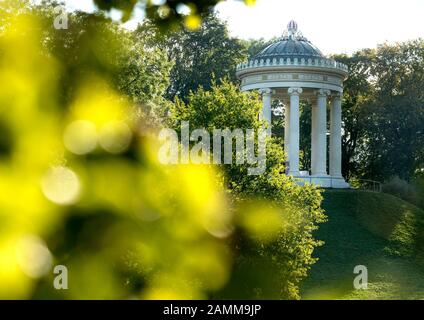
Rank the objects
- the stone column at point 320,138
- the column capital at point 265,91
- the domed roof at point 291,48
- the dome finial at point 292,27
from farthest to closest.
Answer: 1. the dome finial at point 292,27
2. the stone column at point 320,138
3. the domed roof at point 291,48
4. the column capital at point 265,91

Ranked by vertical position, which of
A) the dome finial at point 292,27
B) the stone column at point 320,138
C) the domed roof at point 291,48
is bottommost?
the stone column at point 320,138

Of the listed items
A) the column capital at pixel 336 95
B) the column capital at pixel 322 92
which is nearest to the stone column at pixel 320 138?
the column capital at pixel 322 92

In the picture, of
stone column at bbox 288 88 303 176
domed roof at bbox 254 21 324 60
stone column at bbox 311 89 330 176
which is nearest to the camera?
stone column at bbox 288 88 303 176

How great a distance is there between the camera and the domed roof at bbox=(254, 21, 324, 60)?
55175 mm

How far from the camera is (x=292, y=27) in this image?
5956 centimetres

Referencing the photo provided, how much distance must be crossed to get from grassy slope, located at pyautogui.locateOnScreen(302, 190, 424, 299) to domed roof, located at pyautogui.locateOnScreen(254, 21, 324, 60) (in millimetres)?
10327

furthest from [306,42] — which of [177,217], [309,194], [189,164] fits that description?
[177,217]

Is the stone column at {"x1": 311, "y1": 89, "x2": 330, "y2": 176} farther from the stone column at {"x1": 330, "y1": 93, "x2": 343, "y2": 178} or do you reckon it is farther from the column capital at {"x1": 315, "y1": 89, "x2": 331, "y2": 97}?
the stone column at {"x1": 330, "y1": 93, "x2": 343, "y2": 178}

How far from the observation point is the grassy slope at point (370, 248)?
122ft

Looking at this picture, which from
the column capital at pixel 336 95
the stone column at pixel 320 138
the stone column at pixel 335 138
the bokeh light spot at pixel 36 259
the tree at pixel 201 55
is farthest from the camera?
the tree at pixel 201 55

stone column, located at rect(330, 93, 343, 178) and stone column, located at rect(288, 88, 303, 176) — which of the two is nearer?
stone column, located at rect(288, 88, 303, 176)

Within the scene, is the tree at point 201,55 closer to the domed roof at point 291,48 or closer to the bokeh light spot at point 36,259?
the domed roof at point 291,48

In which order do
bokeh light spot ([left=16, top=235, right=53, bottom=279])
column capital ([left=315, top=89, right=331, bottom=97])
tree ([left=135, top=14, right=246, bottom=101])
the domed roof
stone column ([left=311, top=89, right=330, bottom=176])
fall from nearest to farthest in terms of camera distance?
bokeh light spot ([left=16, top=235, right=53, bottom=279]), the domed roof, column capital ([left=315, top=89, right=331, bottom=97]), stone column ([left=311, top=89, right=330, bottom=176]), tree ([left=135, top=14, right=246, bottom=101])

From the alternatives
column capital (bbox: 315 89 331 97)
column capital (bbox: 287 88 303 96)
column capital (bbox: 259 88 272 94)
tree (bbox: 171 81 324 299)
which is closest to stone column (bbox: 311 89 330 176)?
column capital (bbox: 315 89 331 97)
